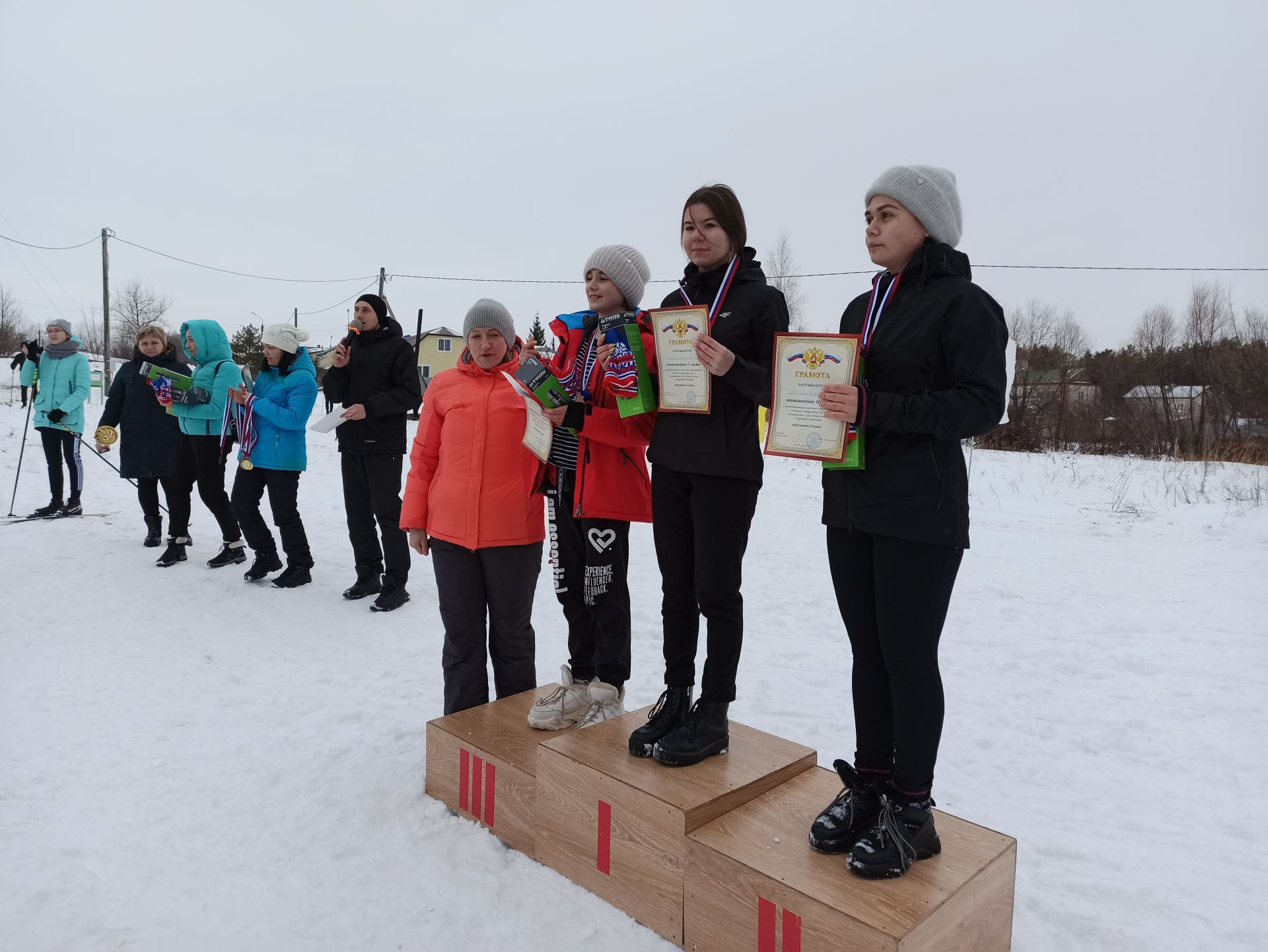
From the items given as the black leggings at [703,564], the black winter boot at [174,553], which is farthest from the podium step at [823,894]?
the black winter boot at [174,553]

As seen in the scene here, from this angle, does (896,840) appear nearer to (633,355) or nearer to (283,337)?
(633,355)

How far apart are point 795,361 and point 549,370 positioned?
102 centimetres

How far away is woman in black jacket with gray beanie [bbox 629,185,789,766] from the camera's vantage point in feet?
8.68

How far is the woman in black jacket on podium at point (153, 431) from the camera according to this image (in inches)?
274

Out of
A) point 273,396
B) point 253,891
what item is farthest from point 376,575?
point 253,891

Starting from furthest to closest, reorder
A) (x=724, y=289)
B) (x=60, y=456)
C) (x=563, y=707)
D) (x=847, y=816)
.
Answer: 1. (x=60, y=456)
2. (x=563, y=707)
3. (x=724, y=289)
4. (x=847, y=816)

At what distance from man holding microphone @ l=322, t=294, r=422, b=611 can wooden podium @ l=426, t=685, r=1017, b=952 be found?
9.44 ft

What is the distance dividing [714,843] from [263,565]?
206 inches

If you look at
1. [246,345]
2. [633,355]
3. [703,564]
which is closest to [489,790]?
[703,564]

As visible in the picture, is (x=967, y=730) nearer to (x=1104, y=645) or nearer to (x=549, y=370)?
(x=1104, y=645)

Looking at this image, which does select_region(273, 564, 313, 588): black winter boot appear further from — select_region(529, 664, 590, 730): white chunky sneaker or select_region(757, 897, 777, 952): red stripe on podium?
select_region(757, 897, 777, 952): red stripe on podium

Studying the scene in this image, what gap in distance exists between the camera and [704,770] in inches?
104

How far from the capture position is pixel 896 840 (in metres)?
2.13

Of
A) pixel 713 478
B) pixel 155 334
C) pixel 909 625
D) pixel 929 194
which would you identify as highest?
pixel 929 194
